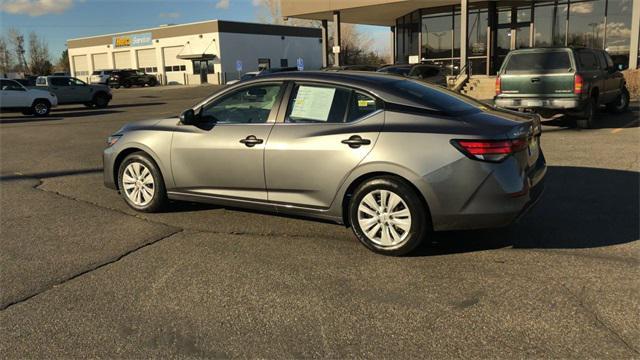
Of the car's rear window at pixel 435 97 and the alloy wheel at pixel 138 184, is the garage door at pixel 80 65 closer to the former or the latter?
the alloy wheel at pixel 138 184

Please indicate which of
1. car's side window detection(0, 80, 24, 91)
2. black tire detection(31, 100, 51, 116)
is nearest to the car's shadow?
black tire detection(31, 100, 51, 116)

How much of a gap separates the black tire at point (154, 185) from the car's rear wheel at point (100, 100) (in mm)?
22853

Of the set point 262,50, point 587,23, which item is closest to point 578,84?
point 587,23

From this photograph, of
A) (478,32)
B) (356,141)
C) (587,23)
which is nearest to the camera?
(356,141)

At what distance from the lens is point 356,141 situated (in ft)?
15.1

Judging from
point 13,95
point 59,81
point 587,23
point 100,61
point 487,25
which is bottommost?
point 13,95

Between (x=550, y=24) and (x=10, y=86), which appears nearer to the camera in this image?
(x=10, y=86)

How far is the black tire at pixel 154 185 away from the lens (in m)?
5.96

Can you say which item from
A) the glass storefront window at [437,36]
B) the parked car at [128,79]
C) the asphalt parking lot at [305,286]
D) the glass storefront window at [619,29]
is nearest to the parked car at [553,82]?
the asphalt parking lot at [305,286]

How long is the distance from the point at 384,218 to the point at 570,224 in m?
2.09

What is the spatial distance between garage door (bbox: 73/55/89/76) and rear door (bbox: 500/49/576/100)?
77.0 meters

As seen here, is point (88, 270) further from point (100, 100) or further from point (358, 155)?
point (100, 100)

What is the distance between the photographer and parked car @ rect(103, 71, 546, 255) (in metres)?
4.29

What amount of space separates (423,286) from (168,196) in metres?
3.19
